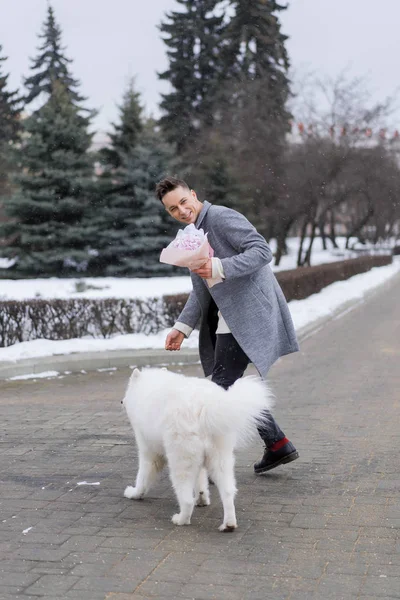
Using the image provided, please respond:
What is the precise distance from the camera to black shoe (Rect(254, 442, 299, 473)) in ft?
18.5

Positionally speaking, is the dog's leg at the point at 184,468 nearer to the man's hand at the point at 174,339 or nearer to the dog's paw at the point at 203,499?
the dog's paw at the point at 203,499

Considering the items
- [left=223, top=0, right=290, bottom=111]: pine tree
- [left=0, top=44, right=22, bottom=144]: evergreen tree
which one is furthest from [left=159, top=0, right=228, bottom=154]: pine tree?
[left=0, top=44, right=22, bottom=144]: evergreen tree

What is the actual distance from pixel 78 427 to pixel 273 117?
33832 mm

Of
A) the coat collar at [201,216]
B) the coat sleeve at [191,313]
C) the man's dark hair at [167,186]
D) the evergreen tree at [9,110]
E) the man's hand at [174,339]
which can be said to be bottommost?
the man's hand at [174,339]

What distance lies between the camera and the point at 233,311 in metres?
5.16

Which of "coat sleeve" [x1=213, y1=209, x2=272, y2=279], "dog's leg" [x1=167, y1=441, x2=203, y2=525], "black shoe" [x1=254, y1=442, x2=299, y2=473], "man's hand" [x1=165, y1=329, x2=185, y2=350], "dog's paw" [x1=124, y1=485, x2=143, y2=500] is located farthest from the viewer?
"black shoe" [x1=254, y1=442, x2=299, y2=473]

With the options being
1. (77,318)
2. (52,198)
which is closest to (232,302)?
(77,318)

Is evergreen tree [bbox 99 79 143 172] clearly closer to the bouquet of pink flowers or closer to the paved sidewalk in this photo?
the paved sidewalk

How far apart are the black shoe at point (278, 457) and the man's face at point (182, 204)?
1.66 meters

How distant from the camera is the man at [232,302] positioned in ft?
16.4

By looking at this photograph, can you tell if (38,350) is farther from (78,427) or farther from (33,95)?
(33,95)

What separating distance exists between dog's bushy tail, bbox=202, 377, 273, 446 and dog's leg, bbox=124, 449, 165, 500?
645 mm

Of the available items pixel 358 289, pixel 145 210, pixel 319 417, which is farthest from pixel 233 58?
pixel 319 417

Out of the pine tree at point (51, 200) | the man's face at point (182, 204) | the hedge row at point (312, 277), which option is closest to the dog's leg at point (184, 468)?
the man's face at point (182, 204)
